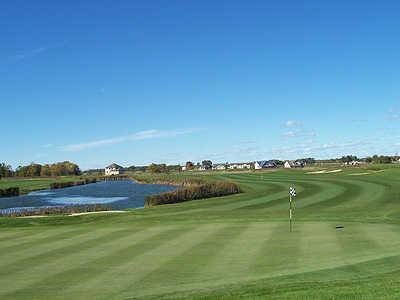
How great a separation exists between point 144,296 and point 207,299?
1496 mm

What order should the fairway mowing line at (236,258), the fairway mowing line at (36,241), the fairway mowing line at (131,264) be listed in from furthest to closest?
1. the fairway mowing line at (36,241)
2. the fairway mowing line at (236,258)
3. the fairway mowing line at (131,264)

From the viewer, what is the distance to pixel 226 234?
19.3m

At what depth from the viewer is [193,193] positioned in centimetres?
4881

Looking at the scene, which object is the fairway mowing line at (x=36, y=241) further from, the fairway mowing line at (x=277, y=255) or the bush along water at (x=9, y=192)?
the bush along water at (x=9, y=192)

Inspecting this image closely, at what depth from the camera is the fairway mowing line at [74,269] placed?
1191cm

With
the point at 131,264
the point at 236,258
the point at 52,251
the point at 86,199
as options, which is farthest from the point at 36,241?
the point at 86,199

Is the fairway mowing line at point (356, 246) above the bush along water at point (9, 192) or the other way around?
the other way around

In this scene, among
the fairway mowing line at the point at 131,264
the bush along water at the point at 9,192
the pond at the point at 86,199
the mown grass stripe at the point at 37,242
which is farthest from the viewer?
the bush along water at the point at 9,192

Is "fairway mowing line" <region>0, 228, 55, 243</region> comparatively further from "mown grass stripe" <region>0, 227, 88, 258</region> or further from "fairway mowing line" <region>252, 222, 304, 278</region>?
"fairway mowing line" <region>252, 222, 304, 278</region>

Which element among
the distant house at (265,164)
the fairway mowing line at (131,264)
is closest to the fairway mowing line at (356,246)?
the fairway mowing line at (131,264)

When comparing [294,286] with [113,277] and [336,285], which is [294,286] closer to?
[336,285]

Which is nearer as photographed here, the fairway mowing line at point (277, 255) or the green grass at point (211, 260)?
the green grass at point (211, 260)

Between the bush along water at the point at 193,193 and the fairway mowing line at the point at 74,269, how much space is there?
2530 centimetres

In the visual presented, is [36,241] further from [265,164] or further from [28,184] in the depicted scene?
[265,164]
